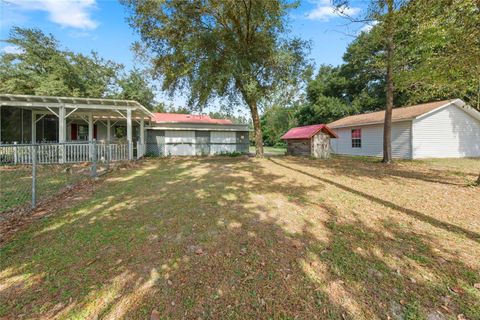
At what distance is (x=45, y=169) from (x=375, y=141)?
1965 cm

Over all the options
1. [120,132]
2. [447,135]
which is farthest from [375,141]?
[120,132]

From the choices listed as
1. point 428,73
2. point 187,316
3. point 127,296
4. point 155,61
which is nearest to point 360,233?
point 187,316

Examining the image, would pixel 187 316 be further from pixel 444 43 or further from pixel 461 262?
pixel 444 43

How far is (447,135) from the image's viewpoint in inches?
620

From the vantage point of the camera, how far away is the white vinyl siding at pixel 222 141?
19.3m

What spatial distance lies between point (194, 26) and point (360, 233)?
42.0 ft

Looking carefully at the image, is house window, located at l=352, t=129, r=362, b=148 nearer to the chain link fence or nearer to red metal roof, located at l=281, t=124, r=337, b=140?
red metal roof, located at l=281, t=124, r=337, b=140

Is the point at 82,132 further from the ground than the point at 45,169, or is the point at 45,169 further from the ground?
the point at 82,132

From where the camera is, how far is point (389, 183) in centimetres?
693

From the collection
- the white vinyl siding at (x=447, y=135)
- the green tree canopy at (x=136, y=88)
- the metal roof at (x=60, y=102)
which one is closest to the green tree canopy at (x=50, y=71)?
the green tree canopy at (x=136, y=88)

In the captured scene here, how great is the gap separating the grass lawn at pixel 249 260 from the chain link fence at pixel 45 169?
1.58 meters

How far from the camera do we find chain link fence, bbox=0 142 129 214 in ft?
17.7

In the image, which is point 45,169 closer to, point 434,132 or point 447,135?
point 434,132

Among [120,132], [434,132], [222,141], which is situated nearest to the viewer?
[434,132]
